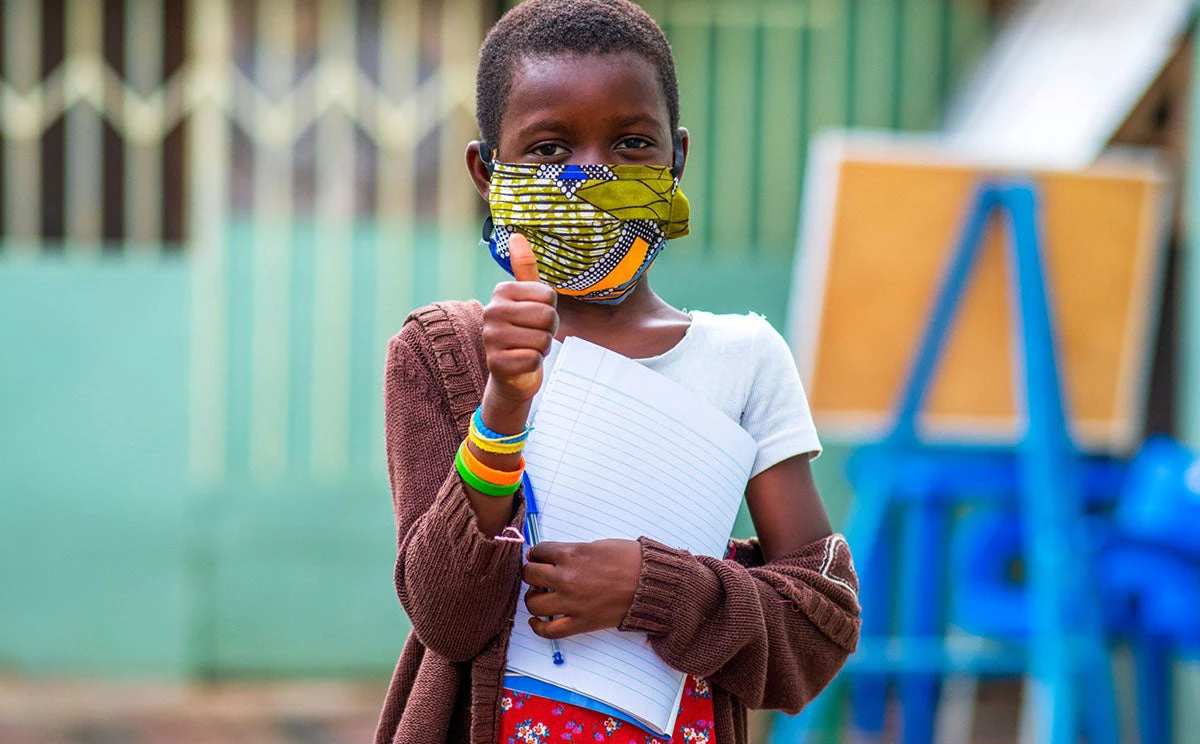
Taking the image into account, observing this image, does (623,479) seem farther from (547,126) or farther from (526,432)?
(547,126)

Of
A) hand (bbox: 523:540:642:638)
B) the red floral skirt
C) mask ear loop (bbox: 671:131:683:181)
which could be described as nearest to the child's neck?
mask ear loop (bbox: 671:131:683:181)

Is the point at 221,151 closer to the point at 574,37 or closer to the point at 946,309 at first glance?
the point at 946,309

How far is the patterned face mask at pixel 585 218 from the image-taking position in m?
1.40

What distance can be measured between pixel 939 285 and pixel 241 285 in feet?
7.69

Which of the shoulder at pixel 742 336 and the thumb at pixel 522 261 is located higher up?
the thumb at pixel 522 261

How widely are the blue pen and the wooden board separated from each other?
2315 mm

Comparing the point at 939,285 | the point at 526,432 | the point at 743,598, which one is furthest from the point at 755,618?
the point at 939,285

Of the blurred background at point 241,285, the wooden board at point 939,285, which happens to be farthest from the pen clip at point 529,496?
the blurred background at point 241,285

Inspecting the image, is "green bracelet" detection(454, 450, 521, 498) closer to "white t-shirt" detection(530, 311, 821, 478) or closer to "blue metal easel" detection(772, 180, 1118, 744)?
"white t-shirt" detection(530, 311, 821, 478)

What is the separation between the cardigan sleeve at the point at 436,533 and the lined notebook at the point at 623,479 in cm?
5

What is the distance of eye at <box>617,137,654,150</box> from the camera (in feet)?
4.69

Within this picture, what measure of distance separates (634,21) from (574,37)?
0.07 m

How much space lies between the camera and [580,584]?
1.33 m

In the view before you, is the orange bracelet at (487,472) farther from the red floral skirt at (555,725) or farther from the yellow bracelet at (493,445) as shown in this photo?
Result: the red floral skirt at (555,725)
